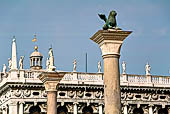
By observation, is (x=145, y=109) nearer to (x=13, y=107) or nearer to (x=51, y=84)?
(x=13, y=107)

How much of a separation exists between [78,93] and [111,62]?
36887mm

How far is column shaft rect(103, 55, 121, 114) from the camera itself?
19328 mm

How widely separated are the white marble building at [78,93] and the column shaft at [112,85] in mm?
34960

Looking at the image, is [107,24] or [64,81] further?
[64,81]

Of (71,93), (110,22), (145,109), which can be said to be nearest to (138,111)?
(145,109)

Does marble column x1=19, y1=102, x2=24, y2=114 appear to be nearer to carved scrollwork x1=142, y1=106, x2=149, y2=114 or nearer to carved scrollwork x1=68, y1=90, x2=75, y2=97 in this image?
carved scrollwork x1=68, y1=90, x2=75, y2=97

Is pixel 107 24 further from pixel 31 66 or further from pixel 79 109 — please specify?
pixel 31 66

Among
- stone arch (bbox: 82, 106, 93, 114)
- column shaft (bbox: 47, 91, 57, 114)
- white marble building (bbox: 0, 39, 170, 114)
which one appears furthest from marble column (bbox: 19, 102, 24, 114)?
column shaft (bbox: 47, 91, 57, 114)

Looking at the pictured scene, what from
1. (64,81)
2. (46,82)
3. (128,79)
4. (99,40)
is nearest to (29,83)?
(64,81)

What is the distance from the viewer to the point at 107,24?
19.8 m

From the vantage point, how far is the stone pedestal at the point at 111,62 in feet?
63.6

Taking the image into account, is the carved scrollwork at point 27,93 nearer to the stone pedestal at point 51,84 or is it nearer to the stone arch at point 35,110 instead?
the stone arch at point 35,110

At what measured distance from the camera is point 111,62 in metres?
19.7

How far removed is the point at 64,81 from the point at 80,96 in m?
2.34
